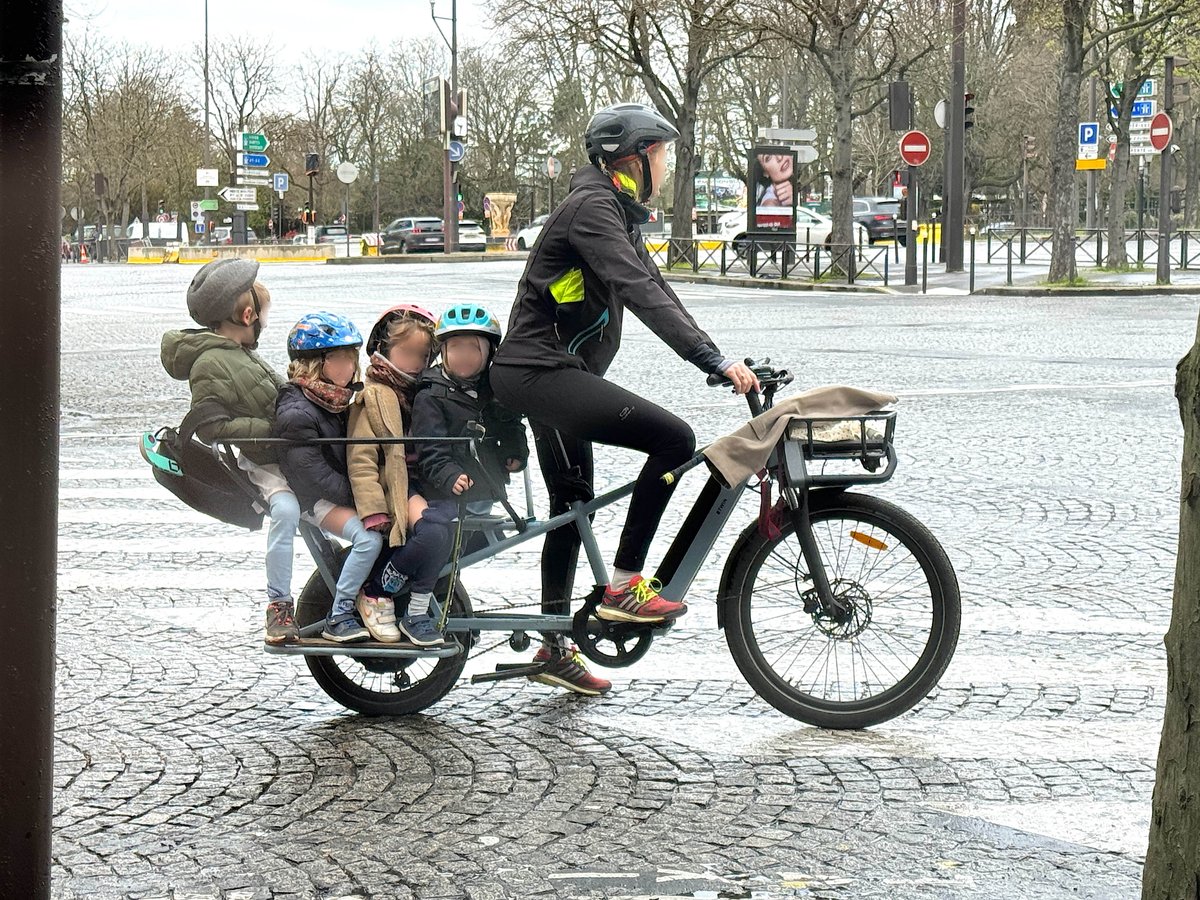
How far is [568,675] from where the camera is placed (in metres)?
5.06

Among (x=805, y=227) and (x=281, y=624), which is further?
(x=805, y=227)

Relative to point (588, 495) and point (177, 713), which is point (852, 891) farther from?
point (177, 713)

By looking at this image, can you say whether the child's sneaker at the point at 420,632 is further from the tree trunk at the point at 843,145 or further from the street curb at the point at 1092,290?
the tree trunk at the point at 843,145

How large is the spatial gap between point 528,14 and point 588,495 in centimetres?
3981

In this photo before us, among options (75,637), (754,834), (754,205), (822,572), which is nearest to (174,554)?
(75,637)

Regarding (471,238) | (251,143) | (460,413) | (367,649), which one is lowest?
(367,649)

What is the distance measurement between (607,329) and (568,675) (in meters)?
1.05

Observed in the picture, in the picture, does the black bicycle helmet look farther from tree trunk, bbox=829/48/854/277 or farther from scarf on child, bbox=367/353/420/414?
tree trunk, bbox=829/48/854/277

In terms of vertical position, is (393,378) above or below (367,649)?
above

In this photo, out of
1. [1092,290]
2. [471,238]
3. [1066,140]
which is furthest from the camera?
[471,238]

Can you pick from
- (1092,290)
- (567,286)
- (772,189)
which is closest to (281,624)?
(567,286)

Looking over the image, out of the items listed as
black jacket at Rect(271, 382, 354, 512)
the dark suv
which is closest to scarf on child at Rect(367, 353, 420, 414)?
black jacket at Rect(271, 382, 354, 512)

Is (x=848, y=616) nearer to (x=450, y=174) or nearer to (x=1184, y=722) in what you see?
(x=1184, y=722)

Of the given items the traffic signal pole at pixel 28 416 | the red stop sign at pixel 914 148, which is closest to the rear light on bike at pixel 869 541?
the traffic signal pole at pixel 28 416
